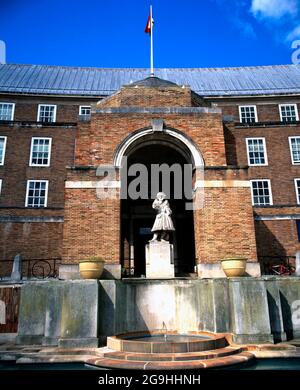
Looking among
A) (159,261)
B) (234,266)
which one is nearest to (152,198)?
(159,261)

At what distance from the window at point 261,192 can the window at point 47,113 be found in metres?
19.0

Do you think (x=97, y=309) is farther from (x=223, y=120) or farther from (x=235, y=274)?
(x=223, y=120)

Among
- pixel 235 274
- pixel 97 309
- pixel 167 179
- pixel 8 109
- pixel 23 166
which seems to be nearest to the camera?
pixel 97 309

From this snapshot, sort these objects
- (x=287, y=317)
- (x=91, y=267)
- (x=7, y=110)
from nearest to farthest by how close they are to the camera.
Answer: (x=91, y=267) → (x=287, y=317) → (x=7, y=110)

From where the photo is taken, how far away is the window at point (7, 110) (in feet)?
103

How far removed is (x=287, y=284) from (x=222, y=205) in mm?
3840

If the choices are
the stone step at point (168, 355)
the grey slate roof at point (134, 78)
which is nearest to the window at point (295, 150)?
the grey slate roof at point (134, 78)

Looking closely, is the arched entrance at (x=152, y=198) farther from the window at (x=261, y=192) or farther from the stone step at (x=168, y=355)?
the window at (x=261, y=192)

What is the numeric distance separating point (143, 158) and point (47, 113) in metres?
18.0

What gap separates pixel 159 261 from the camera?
13.0 meters

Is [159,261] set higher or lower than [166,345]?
higher

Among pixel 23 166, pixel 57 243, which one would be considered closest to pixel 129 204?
pixel 57 243

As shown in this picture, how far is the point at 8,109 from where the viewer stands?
3162 centimetres

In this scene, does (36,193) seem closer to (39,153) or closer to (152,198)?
(39,153)
